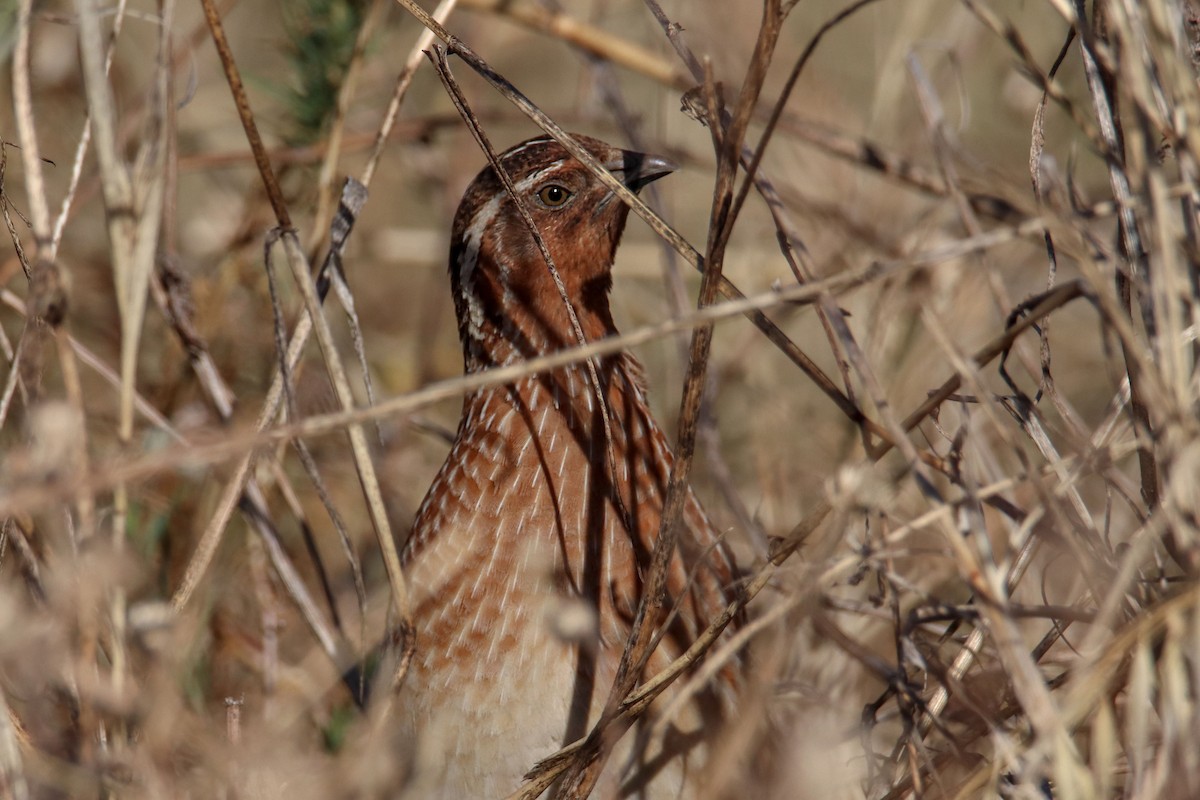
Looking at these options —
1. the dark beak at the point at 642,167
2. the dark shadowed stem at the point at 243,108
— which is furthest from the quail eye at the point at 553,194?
the dark shadowed stem at the point at 243,108

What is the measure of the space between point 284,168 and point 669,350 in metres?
1.50

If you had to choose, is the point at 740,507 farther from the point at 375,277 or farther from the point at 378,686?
the point at 375,277

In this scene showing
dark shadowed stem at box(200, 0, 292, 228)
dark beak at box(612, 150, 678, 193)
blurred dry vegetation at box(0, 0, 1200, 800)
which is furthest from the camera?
dark beak at box(612, 150, 678, 193)

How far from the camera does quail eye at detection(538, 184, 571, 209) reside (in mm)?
3100

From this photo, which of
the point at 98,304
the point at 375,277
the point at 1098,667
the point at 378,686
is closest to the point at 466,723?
the point at 378,686

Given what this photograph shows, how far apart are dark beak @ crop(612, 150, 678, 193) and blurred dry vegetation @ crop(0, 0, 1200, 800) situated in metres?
0.29

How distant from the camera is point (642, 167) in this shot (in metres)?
3.07

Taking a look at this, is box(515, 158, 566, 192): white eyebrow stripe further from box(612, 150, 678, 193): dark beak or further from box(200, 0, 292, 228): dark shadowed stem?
box(200, 0, 292, 228): dark shadowed stem

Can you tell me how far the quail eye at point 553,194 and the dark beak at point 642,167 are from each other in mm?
133

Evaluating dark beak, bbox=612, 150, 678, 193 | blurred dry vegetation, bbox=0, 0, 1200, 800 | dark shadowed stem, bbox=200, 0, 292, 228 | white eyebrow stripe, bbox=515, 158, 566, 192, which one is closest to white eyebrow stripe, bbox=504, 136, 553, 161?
white eyebrow stripe, bbox=515, 158, 566, 192

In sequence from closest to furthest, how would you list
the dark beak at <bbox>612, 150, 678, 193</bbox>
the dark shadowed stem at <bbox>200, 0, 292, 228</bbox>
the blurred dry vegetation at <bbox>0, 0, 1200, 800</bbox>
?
the blurred dry vegetation at <bbox>0, 0, 1200, 800</bbox> → the dark shadowed stem at <bbox>200, 0, 292, 228</bbox> → the dark beak at <bbox>612, 150, 678, 193</bbox>

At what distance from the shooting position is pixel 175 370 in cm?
393

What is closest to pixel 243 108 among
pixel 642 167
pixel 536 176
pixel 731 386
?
pixel 536 176

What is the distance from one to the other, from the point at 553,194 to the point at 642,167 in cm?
23
